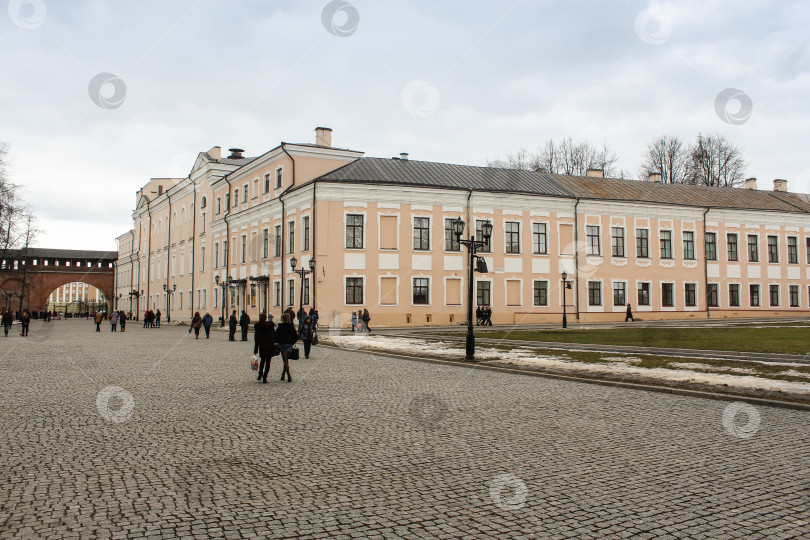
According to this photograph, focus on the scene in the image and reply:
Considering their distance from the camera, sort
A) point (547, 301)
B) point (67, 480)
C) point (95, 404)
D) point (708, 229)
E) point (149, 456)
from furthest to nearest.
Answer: point (708, 229) < point (547, 301) < point (95, 404) < point (149, 456) < point (67, 480)

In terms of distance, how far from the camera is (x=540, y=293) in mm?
47062

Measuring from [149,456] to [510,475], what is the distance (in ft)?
12.7

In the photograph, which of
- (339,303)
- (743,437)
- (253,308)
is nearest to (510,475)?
(743,437)

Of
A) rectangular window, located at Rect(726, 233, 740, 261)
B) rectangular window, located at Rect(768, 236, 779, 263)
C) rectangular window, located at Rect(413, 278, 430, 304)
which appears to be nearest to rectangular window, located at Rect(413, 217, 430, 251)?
rectangular window, located at Rect(413, 278, 430, 304)

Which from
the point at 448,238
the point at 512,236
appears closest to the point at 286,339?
the point at 448,238

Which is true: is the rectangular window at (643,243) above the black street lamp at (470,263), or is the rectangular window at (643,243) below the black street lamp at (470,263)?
above

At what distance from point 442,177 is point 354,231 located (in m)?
8.22

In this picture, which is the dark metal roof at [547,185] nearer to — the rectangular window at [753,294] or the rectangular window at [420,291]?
the rectangular window at [420,291]

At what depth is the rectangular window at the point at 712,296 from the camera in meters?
52.0

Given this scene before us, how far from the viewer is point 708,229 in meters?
52.4

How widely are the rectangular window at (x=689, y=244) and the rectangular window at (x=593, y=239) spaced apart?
7.83 m

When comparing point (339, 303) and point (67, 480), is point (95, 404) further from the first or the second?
point (339, 303)

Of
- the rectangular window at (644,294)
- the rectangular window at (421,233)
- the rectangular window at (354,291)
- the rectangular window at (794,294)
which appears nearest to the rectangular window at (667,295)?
the rectangular window at (644,294)

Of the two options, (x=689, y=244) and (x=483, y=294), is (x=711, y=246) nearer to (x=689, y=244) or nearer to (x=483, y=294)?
(x=689, y=244)
